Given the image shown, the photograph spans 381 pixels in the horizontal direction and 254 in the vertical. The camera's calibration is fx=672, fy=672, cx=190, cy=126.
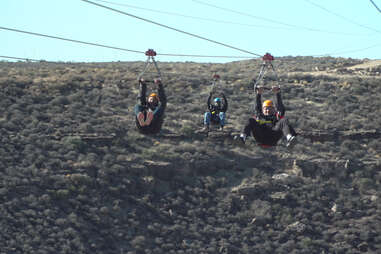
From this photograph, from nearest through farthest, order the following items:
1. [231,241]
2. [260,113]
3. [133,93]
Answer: [260,113]
[231,241]
[133,93]

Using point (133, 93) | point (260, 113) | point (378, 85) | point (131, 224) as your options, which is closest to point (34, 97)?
point (133, 93)

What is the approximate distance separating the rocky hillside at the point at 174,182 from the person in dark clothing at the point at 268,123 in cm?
1892

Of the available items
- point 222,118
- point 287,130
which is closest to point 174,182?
point 222,118

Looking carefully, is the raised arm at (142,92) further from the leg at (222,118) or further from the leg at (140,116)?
the leg at (222,118)

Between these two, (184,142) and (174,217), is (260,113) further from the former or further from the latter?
(184,142)

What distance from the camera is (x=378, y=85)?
68875mm

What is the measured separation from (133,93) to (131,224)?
23185 millimetres

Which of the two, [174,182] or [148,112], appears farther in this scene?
[174,182]

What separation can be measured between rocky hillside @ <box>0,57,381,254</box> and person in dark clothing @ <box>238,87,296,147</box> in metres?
18.9

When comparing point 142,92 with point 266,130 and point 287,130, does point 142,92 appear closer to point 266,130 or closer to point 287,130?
point 266,130

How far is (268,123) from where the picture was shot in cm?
2194

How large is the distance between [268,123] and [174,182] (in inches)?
968

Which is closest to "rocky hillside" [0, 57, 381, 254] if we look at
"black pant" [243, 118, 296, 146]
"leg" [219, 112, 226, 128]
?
"leg" [219, 112, 226, 128]

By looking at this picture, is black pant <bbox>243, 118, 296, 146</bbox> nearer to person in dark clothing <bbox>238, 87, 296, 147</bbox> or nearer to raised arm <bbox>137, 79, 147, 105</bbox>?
person in dark clothing <bbox>238, 87, 296, 147</bbox>
